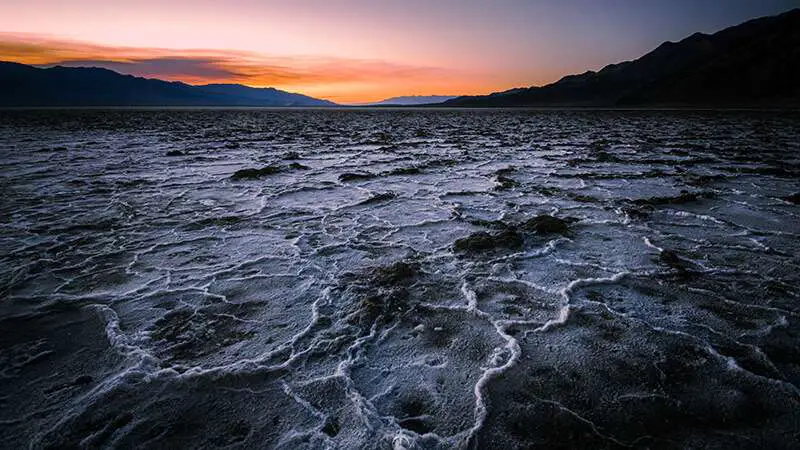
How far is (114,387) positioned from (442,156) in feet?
35.0

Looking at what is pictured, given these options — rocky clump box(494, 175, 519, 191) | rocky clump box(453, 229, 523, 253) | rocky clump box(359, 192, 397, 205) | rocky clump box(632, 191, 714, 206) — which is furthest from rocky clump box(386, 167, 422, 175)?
rocky clump box(453, 229, 523, 253)

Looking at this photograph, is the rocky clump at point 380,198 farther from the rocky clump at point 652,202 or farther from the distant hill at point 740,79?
the distant hill at point 740,79

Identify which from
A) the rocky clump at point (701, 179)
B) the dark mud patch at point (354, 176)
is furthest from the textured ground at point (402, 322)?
the dark mud patch at point (354, 176)

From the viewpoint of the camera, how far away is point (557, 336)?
261 cm

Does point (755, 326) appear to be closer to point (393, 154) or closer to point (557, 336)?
point (557, 336)

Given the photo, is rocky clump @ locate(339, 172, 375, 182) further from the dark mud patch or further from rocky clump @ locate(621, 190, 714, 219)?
rocky clump @ locate(621, 190, 714, 219)

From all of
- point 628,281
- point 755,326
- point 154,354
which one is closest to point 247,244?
point 154,354

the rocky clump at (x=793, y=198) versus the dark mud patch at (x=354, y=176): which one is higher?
the rocky clump at (x=793, y=198)

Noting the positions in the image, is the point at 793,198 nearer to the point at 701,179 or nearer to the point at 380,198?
the point at 701,179

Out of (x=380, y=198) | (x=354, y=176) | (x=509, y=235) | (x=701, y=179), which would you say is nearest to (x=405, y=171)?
(x=354, y=176)

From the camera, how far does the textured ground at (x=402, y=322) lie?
6.24 feet

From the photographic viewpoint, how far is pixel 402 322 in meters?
2.82

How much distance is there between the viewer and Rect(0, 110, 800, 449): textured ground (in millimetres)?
1903

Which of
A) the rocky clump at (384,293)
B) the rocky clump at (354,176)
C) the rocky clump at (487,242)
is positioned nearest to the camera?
the rocky clump at (384,293)
